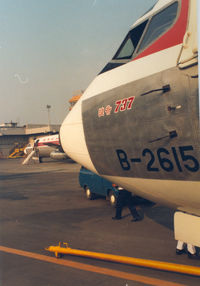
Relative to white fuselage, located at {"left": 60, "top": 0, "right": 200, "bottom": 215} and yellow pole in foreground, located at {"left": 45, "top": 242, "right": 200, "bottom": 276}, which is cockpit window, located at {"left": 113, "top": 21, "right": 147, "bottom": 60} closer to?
white fuselage, located at {"left": 60, "top": 0, "right": 200, "bottom": 215}

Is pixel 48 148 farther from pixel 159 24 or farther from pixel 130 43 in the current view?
pixel 159 24

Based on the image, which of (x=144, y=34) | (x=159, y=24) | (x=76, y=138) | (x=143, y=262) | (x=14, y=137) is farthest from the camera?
(x=14, y=137)

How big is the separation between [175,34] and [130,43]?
1.35 metres

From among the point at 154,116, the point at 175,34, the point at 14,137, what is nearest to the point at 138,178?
the point at 154,116

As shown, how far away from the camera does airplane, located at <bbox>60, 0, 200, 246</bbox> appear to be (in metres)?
4.12

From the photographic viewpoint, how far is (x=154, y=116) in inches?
176

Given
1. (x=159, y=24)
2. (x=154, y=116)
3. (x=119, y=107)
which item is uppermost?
(x=159, y=24)

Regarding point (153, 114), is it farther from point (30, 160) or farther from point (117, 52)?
point (30, 160)

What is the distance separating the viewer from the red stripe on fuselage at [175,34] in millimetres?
4367

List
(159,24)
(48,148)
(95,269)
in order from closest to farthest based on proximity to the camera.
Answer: (159,24) < (95,269) < (48,148)

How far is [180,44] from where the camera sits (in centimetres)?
427

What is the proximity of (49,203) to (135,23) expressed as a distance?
10403mm

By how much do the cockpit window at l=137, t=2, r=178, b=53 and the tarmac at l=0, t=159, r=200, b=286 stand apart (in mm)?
4683

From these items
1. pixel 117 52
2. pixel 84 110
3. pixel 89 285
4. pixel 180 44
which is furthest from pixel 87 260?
pixel 180 44
